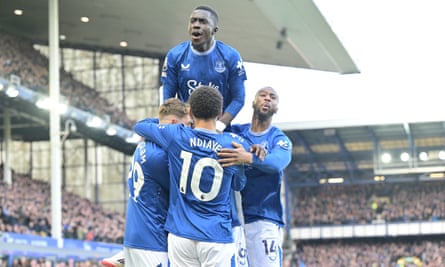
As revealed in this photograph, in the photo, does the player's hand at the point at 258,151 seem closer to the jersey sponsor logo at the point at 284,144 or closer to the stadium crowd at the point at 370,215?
the jersey sponsor logo at the point at 284,144

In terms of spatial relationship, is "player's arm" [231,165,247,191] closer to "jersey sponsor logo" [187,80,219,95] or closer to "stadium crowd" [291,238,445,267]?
"jersey sponsor logo" [187,80,219,95]

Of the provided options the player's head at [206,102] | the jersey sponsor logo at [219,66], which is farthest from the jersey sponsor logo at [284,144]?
the player's head at [206,102]

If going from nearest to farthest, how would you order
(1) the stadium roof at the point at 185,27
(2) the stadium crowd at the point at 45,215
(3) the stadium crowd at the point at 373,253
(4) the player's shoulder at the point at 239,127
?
(4) the player's shoulder at the point at 239,127
(2) the stadium crowd at the point at 45,215
(1) the stadium roof at the point at 185,27
(3) the stadium crowd at the point at 373,253

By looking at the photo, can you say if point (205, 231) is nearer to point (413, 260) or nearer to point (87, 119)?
point (87, 119)

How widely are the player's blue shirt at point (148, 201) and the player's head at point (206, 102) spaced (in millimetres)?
750

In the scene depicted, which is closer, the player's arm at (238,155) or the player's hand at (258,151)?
the player's arm at (238,155)

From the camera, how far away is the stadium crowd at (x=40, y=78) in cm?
3594

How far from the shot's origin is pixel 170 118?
754 cm

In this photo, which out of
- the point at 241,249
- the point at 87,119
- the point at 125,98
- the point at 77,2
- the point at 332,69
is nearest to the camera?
the point at 241,249

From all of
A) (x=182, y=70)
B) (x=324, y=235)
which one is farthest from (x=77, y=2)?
(x=182, y=70)

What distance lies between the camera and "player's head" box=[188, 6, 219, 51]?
7.88 meters

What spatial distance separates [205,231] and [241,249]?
1.22m

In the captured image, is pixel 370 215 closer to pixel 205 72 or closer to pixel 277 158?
pixel 205 72

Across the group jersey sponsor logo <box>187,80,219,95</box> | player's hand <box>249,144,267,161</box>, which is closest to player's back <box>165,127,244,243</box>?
player's hand <box>249,144,267,161</box>
